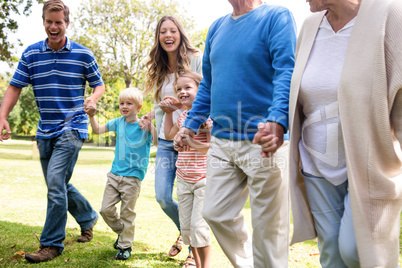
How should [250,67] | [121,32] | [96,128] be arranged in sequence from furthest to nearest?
1. [121,32]
2. [96,128]
3. [250,67]

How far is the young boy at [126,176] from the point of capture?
433cm

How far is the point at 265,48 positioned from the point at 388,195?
1.27m

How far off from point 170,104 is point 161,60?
34.5 inches

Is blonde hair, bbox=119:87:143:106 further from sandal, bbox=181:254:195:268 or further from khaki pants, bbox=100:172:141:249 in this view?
sandal, bbox=181:254:195:268

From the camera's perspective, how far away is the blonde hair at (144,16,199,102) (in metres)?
4.27

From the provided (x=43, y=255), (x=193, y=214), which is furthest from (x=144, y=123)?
(x=43, y=255)

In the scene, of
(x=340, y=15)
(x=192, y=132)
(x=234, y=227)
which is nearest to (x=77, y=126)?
(x=192, y=132)

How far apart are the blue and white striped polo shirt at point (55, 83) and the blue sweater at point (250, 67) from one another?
6.68ft

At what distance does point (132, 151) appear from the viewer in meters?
4.47

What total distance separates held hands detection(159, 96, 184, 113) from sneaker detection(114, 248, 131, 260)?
161cm

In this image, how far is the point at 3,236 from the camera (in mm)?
4992

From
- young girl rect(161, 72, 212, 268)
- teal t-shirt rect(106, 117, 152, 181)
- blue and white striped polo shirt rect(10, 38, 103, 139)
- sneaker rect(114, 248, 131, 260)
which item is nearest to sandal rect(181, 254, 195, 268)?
young girl rect(161, 72, 212, 268)

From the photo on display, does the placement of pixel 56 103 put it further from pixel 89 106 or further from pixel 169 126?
pixel 169 126

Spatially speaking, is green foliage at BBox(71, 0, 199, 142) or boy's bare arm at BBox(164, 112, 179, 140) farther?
green foliage at BBox(71, 0, 199, 142)
